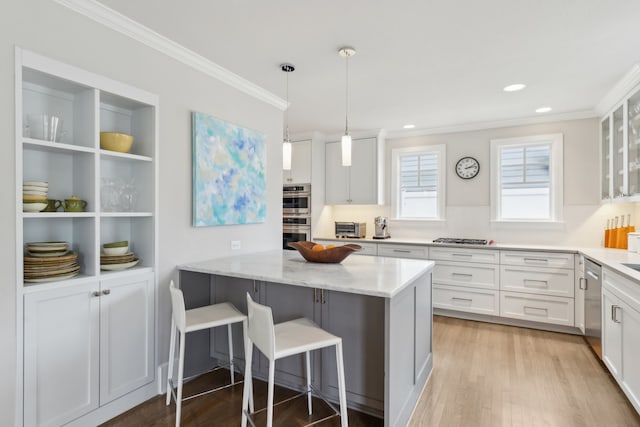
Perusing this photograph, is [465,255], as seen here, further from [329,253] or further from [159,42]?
[159,42]

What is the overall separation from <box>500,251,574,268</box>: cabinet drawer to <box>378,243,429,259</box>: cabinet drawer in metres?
0.87

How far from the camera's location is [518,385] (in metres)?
2.56

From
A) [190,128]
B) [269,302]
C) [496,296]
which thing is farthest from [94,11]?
[496,296]

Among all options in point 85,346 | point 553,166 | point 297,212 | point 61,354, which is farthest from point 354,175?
point 61,354

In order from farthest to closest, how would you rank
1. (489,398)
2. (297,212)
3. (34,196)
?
(297,212), (489,398), (34,196)

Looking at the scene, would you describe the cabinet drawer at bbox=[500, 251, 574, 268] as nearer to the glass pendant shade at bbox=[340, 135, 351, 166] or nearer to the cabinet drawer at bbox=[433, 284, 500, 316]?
the cabinet drawer at bbox=[433, 284, 500, 316]

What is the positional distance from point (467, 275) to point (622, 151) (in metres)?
1.92

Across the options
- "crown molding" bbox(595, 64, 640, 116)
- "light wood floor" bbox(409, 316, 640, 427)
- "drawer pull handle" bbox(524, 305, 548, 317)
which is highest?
"crown molding" bbox(595, 64, 640, 116)

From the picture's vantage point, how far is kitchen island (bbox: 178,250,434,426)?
1870 millimetres

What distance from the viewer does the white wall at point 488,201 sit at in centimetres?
404

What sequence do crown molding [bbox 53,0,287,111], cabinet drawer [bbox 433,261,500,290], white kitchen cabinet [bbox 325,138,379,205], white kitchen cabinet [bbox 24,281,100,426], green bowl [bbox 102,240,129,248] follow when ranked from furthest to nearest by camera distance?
white kitchen cabinet [bbox 325,138,379,205] → cabinet drawer [bbox 433,261,500,290] → green bowl [bbox 102,240,129,248] → crown molding [bbox 53,0,287,111] → white kitchen cabinet [bbox 24,281,100,426]

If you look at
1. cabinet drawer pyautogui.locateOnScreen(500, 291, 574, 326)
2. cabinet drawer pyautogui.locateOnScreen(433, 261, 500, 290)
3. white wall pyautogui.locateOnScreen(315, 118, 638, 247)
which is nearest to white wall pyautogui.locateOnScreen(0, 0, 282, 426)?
cabinet drawer pyautogui.locateOnScreen(433, 261, 500, 290)

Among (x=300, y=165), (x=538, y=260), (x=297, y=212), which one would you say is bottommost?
(x=538, y=260)

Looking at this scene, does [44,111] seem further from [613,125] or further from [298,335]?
[613,125]
